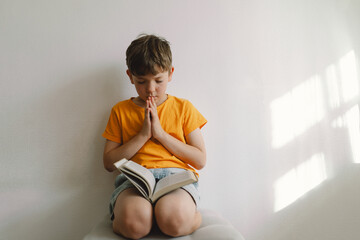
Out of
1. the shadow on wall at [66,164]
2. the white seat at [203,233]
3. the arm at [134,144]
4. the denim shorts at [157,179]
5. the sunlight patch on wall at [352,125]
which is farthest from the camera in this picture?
the sunlight patch on wall at [352,125]

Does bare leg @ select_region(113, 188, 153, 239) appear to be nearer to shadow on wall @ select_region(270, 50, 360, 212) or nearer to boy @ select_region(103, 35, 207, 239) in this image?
boy @ select_region(103, 35, 207, 239)

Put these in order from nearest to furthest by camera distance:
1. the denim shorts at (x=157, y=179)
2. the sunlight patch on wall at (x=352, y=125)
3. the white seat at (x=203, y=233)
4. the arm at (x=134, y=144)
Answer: the white seat at (x=203, y=233) → the denim shorts at (x=157, y=179) → the arm at (x=134, y=144) → the sunlight patch on wall at (x=352, y=125)

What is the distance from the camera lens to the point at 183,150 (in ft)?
3.95

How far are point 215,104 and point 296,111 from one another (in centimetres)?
41

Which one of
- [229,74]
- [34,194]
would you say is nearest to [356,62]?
[229,74]

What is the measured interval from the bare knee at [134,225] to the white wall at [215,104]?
17.6 inches

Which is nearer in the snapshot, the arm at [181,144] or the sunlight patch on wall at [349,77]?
the arm at [181,144]

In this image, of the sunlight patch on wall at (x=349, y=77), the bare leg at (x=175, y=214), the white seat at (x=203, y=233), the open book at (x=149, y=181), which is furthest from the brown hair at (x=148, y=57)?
the sunlight patch on wall at (x=349, y=77)

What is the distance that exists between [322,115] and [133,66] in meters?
0.97

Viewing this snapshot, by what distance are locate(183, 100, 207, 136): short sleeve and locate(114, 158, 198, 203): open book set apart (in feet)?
0.97

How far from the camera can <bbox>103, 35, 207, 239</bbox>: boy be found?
0.95 meters

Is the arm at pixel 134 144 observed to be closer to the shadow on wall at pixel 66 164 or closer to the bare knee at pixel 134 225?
the shadow on wall at pixel 66 164

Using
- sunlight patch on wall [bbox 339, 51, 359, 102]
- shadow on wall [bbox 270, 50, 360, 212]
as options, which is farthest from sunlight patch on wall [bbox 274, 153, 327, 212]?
sunlight patch on wall [bbox 339, 51, 359, 102]

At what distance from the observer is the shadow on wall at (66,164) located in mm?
1337
